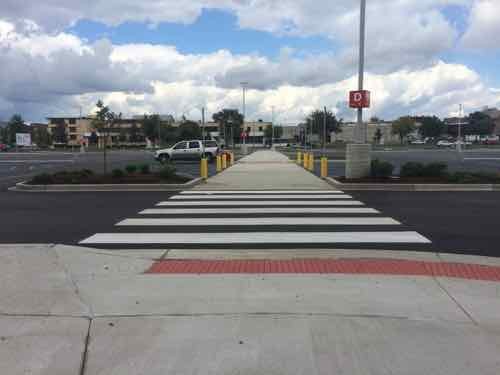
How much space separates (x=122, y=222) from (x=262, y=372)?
6691 mm

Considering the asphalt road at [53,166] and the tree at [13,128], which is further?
the tree at [13,128]

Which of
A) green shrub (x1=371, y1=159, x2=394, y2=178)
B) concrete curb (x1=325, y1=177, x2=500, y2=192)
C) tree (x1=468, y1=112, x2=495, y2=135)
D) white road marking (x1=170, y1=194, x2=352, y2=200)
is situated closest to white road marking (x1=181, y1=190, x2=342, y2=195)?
white road marking (x1=170, y1=194, x2=352, y2=200)

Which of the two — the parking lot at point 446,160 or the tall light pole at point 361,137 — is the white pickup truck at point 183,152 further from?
the tall light pole at point 361,137

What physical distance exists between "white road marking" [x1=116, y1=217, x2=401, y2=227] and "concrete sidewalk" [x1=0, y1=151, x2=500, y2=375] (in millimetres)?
3134

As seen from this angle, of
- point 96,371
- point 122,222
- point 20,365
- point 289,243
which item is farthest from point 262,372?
point 122,222

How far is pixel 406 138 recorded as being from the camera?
146250 millimetres

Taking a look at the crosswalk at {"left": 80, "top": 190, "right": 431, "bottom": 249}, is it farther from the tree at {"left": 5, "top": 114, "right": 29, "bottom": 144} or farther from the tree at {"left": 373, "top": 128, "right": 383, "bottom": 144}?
the tree at {"left": 373, "top": 128, "right": 383, "bottom": 144}

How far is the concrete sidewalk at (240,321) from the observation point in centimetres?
350

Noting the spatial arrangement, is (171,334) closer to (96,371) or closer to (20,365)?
(96,371)

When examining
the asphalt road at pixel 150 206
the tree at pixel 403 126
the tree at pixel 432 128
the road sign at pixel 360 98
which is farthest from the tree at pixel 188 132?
Result: the asphalt road at pixel 150 206

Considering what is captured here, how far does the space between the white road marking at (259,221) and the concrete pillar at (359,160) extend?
7.13 m

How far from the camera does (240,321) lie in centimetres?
415

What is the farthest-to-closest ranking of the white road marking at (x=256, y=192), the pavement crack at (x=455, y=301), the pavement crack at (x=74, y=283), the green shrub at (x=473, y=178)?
1. the green shrub at (x=473, y=178)
2. the white road marking at (x=256, y=192)
3. the pavement crack at (x=74, y=283)
4. the pavement crack at (x=455, y=301)

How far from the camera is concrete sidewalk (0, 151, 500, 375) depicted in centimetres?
A: 350
